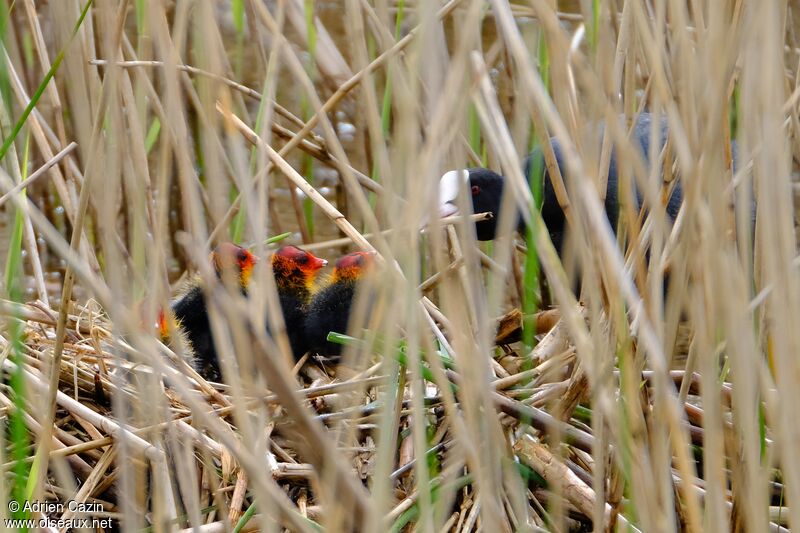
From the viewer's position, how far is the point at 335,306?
1.93m

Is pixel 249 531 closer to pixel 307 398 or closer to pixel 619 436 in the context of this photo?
pixel 307 398

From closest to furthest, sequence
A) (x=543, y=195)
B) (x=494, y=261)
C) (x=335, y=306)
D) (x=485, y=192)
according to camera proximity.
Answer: (x=494, y=261)
(x=335, y=306)
(x=543, y=195)
(x=485, y=192)

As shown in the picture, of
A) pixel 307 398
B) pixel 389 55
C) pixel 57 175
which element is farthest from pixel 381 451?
pixel 57 175

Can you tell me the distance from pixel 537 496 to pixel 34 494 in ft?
2.39

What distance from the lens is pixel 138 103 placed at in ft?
3.79

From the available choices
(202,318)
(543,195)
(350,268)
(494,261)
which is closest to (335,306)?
(350,268)

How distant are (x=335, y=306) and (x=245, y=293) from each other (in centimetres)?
18

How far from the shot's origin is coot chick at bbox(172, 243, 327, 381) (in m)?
1.92

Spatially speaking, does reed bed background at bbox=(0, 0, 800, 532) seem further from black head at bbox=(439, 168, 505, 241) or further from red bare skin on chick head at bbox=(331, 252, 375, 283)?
black head at bbox=(439, 168, 505, 241)

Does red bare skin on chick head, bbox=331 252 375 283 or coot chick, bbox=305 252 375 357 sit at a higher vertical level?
red bare skin on chick head, bbox=331 252 375 283

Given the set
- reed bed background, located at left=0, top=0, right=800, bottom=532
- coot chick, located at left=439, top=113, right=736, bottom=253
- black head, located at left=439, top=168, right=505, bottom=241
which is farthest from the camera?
black head, located at left=439, top=168, right=505, bottom=241

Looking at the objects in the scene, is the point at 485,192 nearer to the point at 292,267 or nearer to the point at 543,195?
the point at 543,195

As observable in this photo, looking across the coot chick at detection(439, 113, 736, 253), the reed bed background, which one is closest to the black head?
the coot chick at detection(439, 113, 736, 253)

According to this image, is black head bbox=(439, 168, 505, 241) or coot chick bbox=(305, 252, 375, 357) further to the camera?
black head bbox=(439, 168, 505, 241)
